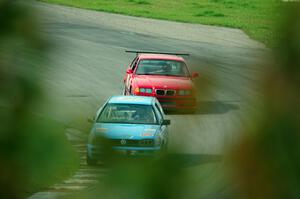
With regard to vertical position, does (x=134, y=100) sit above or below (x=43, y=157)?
below

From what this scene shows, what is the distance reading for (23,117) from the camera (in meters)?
1.23

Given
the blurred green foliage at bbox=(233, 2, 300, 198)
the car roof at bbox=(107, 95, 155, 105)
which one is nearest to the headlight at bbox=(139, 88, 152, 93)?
the car roof at bbox=(107, 95, 155, 105)

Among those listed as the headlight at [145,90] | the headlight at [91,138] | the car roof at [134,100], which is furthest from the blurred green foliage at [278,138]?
the headlight at [145,90]

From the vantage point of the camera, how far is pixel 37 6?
1.22 meters

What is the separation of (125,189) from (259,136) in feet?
0.58

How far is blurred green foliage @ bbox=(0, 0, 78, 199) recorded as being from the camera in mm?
1204

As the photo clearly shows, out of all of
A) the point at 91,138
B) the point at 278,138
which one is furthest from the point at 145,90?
the point at 278,138

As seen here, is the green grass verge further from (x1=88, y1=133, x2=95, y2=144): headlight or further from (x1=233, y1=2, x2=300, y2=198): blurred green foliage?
(x1=233, y1=2, x2=300, y2=198): blurred green foliage

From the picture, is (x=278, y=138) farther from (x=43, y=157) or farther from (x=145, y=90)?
(x=145, y=90)

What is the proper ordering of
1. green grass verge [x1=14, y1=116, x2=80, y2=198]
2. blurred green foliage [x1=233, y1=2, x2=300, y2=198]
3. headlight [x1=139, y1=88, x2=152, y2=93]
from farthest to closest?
headlight [x1=139, y1=88, x2=152, y2=93] < green grass verge [x1=14, y1=116, x2=80, y2=198] < blurred green foliage [x1=233, y1=2, x2=300, y2=198]

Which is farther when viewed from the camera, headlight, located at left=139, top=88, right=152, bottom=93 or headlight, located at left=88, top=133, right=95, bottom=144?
headlight, located at left=139, top=88, right=152, bottom=93

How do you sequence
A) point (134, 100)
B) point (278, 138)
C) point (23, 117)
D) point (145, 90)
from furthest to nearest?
point (145, 90) < point (134, 100) < point (23, 117) < point (278, 138)

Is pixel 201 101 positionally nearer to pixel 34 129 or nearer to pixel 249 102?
pixel 249 102

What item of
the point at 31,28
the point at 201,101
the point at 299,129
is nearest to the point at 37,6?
the point at 31,28
